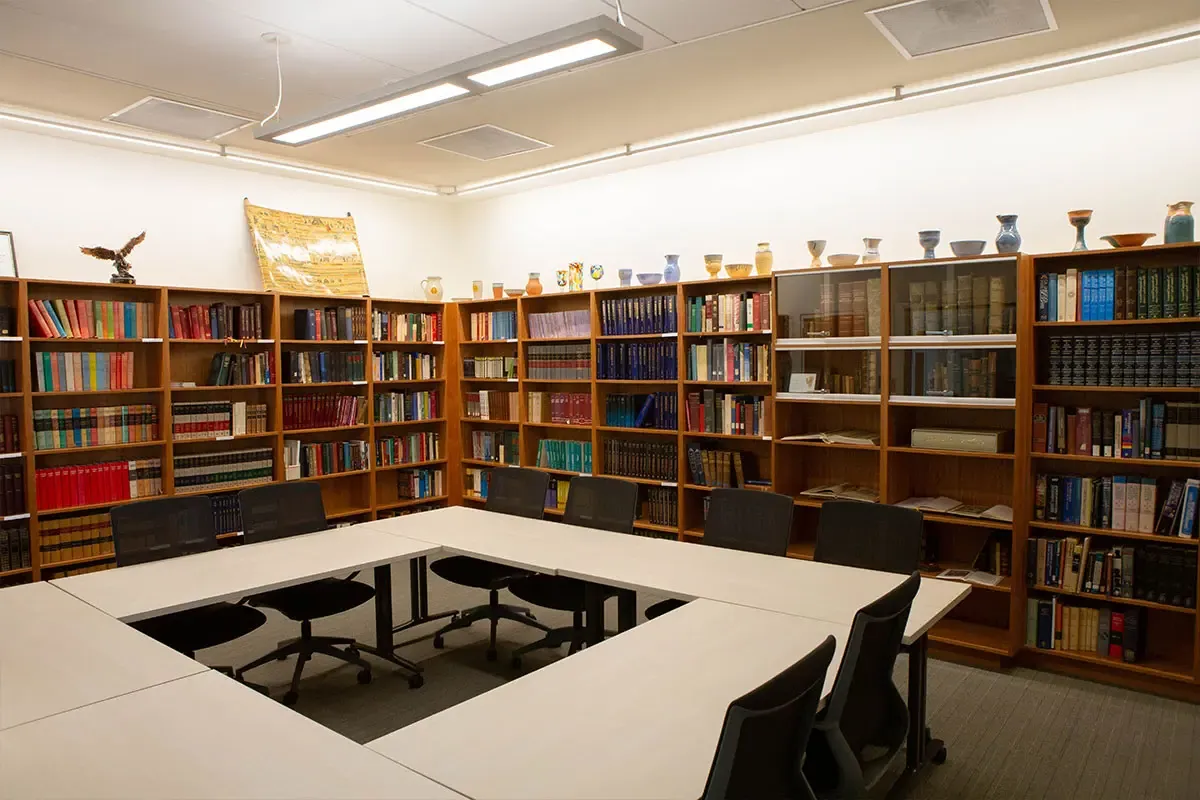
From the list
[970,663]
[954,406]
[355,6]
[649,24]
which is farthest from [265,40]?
[970,663]

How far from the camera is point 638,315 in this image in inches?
237

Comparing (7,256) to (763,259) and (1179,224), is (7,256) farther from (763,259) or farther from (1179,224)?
(1179,224)

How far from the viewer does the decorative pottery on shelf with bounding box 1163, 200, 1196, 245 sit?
3.90 metres

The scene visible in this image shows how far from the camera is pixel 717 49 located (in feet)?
13.5

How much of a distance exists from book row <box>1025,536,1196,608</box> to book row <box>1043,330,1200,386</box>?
85 cm

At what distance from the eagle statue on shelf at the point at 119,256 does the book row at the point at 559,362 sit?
2.99 metres

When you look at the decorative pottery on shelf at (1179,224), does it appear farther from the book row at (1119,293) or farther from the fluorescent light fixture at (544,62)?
the fluorescent light fixture at (544,62)

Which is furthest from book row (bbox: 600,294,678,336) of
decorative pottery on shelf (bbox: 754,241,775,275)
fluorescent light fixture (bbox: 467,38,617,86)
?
fluorescent light fixture (bbox: 467,38,617,86)

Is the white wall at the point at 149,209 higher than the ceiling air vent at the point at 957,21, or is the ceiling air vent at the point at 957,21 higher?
the ceiling air vent at the point at 957,21

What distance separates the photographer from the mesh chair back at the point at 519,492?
4.71 metres

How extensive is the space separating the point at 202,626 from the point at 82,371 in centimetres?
252

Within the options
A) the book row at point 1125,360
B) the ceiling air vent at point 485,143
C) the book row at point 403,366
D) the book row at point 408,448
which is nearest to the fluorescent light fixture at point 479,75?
the ceiling air vent at point 485,143

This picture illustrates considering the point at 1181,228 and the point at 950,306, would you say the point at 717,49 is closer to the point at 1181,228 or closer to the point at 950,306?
the point at 950,306

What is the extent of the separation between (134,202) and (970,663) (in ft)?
20.5
